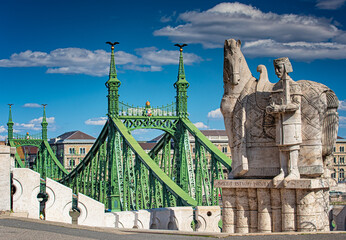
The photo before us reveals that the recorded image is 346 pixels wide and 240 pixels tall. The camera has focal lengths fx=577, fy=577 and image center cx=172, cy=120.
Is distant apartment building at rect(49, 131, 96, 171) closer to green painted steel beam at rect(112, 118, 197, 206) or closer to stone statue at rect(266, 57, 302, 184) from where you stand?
green painted steel beam at rect(112, 118, 197, 206)

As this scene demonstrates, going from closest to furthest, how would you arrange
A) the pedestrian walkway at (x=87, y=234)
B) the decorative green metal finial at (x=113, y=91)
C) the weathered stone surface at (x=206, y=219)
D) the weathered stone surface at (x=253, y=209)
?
the pedestrian walkway at (x=87, y=234)
the weathered stone surface at (x=253, y=209)
the weathered stone surface at (x=206, y=219)
the decorative green metal finial at (x=113, y=91)

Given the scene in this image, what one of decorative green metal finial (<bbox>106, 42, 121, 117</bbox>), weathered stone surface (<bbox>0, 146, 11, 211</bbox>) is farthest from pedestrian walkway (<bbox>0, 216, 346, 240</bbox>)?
decorative green metal finial (<bbox>106, 42, 121, 117</bbox>)

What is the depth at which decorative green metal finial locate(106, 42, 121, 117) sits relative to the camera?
114 feet

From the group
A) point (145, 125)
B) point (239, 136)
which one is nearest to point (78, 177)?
point (145, 125)

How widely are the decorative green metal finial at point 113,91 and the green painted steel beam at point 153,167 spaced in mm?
548

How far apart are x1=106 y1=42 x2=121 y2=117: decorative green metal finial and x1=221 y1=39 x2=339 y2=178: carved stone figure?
19389 mm

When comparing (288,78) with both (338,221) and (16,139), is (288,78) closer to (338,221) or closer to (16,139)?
(338,221)

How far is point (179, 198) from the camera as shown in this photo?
2773 cm

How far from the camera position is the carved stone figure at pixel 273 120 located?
1436 centimetres

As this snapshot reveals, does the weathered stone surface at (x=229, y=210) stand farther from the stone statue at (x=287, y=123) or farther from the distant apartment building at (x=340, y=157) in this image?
the distant apartment building at (x=340, y=157)

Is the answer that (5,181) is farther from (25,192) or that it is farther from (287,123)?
(287,123)

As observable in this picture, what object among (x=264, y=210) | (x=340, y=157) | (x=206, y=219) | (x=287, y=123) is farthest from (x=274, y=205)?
(x=340, y=157)

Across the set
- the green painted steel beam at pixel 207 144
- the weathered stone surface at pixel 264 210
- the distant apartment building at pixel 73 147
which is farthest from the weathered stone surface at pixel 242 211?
Result: the distant apartment building at pixel 73 147

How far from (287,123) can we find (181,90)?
837 inches
